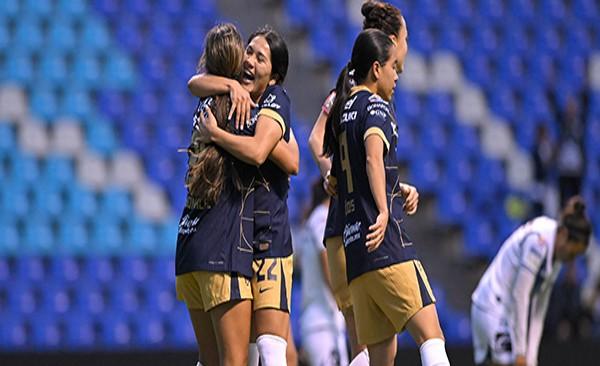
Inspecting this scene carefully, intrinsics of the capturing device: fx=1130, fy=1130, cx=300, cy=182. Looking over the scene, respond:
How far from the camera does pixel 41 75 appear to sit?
10.3 meters

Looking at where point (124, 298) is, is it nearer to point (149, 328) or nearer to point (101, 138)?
point (149, 328)

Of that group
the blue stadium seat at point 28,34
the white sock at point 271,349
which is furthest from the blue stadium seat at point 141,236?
the white sock at point 271,349

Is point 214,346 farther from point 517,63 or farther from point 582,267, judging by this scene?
point 517,63

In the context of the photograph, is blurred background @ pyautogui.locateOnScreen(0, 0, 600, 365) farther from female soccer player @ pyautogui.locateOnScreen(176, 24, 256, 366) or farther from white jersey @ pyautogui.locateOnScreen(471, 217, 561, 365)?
female soccer player @ pyautogui.locateOnScreen(176, 24, 256, 366)

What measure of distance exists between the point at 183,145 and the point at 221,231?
615 cm

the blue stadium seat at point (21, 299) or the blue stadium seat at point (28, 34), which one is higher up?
the blue stadium seat at point (28, 34)

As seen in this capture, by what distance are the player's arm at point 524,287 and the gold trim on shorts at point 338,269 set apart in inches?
54.7

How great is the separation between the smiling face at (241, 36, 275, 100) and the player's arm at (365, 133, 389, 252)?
0.61 m

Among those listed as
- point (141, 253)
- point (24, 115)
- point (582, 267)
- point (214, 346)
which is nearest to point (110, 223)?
point (141, 253)

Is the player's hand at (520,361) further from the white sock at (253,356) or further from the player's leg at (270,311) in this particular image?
the player's leg at (270,311)

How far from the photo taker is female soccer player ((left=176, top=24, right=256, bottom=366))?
14.7 ft

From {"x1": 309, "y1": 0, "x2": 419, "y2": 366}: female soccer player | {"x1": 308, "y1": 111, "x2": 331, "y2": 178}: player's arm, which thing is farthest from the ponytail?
{"x1": 308, "y1": 111, "x2": 331, "y2": 178}: player's arm

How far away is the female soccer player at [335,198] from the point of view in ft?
16.2

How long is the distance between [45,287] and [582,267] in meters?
5.33
